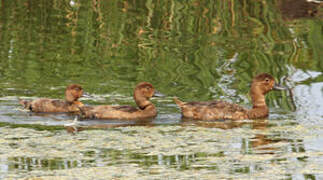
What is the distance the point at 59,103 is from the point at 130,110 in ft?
4.52

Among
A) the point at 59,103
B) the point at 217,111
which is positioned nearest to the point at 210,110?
the point at 217,111

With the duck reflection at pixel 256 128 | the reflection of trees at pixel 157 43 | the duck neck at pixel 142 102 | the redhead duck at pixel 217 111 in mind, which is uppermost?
the reflection of trees at pixel 157 43

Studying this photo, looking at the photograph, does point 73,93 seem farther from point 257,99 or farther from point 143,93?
point 257,99

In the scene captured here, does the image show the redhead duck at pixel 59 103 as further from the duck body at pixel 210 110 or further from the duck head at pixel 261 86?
the duck head at pixel 261 86

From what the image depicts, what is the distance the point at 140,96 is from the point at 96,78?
97.7 inches

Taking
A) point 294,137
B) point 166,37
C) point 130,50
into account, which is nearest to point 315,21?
point 166,37

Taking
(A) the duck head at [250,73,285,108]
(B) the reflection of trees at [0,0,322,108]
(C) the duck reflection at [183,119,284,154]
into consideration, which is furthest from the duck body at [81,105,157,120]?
(A) the duck head at [250,73,285,108]

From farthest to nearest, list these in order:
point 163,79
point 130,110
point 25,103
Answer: point 163,79 → point 25,103 → point 130,110

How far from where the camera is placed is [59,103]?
13141 millimetres

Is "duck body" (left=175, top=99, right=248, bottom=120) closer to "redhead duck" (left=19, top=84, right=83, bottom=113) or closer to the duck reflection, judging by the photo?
the duck reflection

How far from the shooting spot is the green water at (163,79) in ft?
30.3

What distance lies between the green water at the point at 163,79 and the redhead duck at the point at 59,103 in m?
0.27

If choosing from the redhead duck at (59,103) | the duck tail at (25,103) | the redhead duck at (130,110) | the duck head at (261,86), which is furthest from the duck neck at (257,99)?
the duck tail at (25,103)

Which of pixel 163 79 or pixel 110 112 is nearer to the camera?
pixel 110 112
